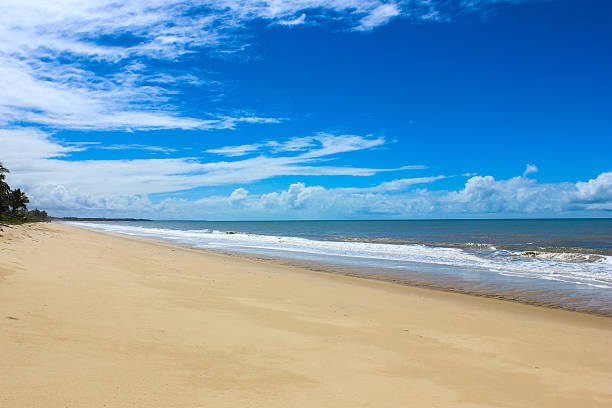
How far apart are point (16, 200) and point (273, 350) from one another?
90.3m

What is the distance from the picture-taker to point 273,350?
559 cm

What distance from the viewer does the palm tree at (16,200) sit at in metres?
73.9

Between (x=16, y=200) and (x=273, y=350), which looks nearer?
(x=273, y=350)

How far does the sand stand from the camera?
4008 mm

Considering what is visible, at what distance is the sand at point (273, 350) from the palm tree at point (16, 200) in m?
80.5

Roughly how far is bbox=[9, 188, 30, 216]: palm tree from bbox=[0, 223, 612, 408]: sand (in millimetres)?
80499

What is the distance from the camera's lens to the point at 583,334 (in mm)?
8023

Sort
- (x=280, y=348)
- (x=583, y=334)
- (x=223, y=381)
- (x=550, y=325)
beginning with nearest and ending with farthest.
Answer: (x=223, y=381)
(x=280, y=348)
(x=583, y=334)
(x=550, y=325)

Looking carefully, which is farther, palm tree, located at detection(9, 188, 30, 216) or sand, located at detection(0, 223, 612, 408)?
palm tree, located at detection(9, 188, 30, 216)

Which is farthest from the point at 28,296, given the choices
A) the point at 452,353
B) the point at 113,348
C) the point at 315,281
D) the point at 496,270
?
the point at 496,270

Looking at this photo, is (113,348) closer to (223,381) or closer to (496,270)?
(223,381)

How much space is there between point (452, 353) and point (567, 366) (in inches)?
67.1

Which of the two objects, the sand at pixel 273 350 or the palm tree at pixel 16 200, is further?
the palm tree at pixel 16 200

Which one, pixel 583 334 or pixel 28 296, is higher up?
pixel 28 296
